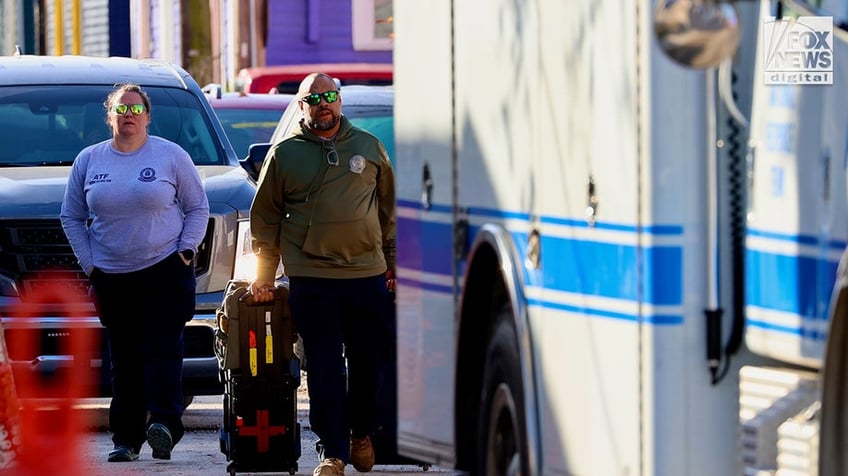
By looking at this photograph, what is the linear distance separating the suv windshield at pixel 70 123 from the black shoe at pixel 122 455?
2.20 metres

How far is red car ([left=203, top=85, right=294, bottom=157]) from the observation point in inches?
640

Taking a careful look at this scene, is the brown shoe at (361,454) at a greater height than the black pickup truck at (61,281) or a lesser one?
lesser

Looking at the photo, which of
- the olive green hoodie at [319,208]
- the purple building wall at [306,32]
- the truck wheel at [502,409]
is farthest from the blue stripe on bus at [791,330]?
the purple building wall at [306,32]

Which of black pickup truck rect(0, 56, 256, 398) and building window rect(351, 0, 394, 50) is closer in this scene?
black pickup truck rect(0, 56, 256, 398)

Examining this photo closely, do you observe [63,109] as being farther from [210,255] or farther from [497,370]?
[497,370]

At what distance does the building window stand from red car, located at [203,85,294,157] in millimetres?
17565

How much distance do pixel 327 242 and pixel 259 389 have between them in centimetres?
72

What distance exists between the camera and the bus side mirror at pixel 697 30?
4.55 metres

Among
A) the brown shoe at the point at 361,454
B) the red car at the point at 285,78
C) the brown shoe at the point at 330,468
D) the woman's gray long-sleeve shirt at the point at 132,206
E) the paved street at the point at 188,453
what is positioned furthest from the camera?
the red car at the point at 285,78

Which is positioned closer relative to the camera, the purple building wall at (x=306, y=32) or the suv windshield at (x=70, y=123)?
the suv windshield at (x=70, y=123)

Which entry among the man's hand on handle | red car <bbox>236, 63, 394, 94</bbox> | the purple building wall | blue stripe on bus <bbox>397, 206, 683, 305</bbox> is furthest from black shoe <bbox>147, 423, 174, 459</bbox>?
Answer: the purple building wall

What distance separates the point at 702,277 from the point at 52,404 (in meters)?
7.01

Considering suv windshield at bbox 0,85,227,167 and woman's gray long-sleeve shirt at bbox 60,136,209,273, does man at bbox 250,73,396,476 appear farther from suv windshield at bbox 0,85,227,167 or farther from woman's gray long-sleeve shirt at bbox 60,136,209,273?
suv windshield at bbox 0,85,227,167

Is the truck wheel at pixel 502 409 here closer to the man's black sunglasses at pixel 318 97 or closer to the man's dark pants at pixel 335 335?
the man's dark pants at pixel 335 335
